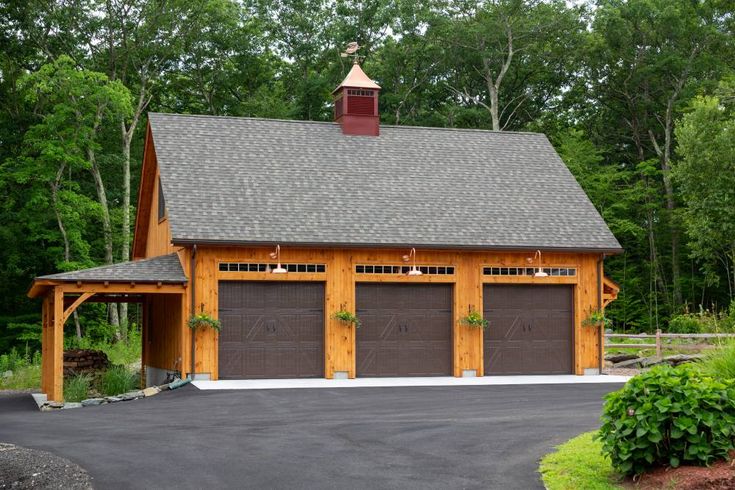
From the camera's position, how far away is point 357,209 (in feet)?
68.9

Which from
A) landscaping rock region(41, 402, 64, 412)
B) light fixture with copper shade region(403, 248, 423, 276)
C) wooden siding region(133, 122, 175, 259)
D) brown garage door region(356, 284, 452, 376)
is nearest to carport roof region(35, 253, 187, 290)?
wooden siding region(133, 122, 175, 259)

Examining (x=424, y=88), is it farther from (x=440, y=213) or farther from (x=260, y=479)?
(x=260, y=479)

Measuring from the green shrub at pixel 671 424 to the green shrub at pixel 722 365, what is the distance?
117 centimetres

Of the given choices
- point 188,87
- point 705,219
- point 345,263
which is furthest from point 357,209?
point 188,87

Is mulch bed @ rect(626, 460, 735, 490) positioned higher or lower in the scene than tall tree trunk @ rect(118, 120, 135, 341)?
lower

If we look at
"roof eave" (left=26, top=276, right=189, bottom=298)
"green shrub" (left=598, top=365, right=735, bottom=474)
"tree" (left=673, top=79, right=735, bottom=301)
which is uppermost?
"tree" (left=673, top=79, right=735, bottom=301)

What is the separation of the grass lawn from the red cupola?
1488 centimetres

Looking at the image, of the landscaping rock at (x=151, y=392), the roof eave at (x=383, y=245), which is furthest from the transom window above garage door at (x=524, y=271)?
the landscaping rock at (x=151, y=392)

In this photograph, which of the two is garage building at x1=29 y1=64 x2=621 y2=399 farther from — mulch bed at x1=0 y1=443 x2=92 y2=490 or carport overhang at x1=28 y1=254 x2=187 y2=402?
mulch bed at x1=0 y1=443 x2=92 y2=490

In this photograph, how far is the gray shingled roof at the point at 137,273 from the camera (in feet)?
59.0

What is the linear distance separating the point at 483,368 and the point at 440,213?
12.1 feet

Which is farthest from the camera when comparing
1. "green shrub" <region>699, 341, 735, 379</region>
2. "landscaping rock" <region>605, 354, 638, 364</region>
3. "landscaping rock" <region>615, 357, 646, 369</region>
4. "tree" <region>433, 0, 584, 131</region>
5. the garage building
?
"tree" <region>433, 0, 584, 131</region>

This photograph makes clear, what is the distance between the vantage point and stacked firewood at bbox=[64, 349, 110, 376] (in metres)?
22.2

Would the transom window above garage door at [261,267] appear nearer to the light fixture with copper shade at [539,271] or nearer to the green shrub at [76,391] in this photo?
the green shrub at [76,391]
